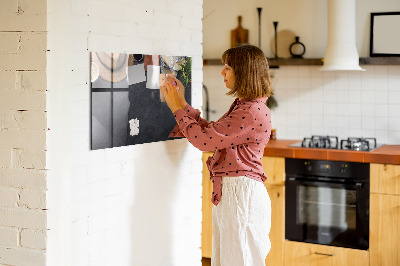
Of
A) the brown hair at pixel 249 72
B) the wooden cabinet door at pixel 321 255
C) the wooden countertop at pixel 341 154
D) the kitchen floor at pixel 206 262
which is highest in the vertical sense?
the brown hair at pixel 249 72

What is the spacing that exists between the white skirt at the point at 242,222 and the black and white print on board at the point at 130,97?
453 millimetres

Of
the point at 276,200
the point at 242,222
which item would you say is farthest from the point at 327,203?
the point at 242,222

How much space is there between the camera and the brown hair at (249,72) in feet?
9.04

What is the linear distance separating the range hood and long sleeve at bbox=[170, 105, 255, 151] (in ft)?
6.53

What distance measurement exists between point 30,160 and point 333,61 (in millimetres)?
Result: 2871

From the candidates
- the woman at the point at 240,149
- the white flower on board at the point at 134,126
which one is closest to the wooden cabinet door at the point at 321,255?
the woman at the point at 240,149

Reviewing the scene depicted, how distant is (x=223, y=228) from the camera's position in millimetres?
2830

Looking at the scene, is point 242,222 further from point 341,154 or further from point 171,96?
point 341,154

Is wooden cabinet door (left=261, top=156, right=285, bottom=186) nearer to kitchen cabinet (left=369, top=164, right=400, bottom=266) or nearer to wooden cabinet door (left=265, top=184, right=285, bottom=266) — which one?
wooden cabinet door (left=265, top=184, right=285, bottom=266)

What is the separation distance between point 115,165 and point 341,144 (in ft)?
7.34

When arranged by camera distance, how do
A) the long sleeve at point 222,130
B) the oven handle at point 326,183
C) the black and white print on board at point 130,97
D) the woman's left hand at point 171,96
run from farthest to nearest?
the oven handle at point 326,183
the woman's left hand at point 171,96
the long sleeve at point 222,130
the black and white print on board at point 130,97

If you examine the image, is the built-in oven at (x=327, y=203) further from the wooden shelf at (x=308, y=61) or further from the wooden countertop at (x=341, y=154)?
the wooden shelf at (x=308, y=61)

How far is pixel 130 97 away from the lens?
2732 mm

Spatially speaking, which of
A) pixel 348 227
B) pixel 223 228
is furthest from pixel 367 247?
pixel 223 228
